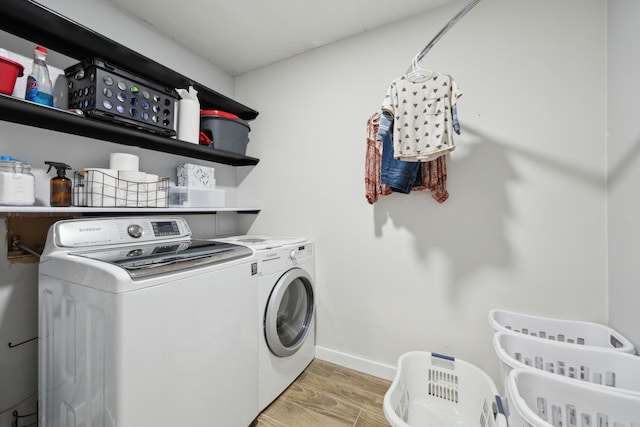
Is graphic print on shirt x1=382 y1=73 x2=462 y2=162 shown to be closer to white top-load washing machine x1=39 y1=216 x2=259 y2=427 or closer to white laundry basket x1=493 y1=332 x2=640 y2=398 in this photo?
white laundry basket x1=493 y1=332 x2=640 y2=398

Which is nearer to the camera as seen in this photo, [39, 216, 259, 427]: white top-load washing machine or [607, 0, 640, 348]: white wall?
[39, 216, 259, 427]: white top-load washing machine

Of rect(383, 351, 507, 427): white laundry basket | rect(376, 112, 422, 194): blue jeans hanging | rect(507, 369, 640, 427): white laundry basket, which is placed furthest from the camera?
rect(376, 112, 422, 194): blue jeans hanging

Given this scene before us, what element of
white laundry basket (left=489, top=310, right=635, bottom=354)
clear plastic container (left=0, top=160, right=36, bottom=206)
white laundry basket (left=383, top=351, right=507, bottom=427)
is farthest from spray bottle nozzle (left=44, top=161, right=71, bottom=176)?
white laundry basket (left=489, top=310, right=635, bottom=354)

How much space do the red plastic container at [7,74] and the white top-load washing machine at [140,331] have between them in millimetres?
590

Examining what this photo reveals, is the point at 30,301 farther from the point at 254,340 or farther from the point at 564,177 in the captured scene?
the point at 564,177

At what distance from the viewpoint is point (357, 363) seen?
187 cm

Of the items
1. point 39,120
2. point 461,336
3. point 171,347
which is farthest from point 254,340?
point 39,120

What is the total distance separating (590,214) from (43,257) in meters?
2.60

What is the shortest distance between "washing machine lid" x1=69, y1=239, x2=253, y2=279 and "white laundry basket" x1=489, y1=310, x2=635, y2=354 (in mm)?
1391

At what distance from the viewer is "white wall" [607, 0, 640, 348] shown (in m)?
1.01

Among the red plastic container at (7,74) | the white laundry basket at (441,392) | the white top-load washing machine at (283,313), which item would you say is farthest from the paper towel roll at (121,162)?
the white laundry basket at (441,392)

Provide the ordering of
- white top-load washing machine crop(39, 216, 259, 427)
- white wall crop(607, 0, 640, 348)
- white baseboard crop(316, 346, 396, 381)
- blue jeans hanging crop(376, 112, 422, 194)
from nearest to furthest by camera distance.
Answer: white top-load washing machine crop(39, 216, 259, 427), white wall crop(607, 0, 640, 348), blue jeans hanging crop(376, 112, 422, 194), white baseboard crop(316, 346, 396, 381)

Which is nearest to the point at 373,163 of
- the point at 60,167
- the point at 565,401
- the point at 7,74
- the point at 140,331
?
the point at 565,401

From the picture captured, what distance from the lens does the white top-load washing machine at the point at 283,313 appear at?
1462 millimetres
